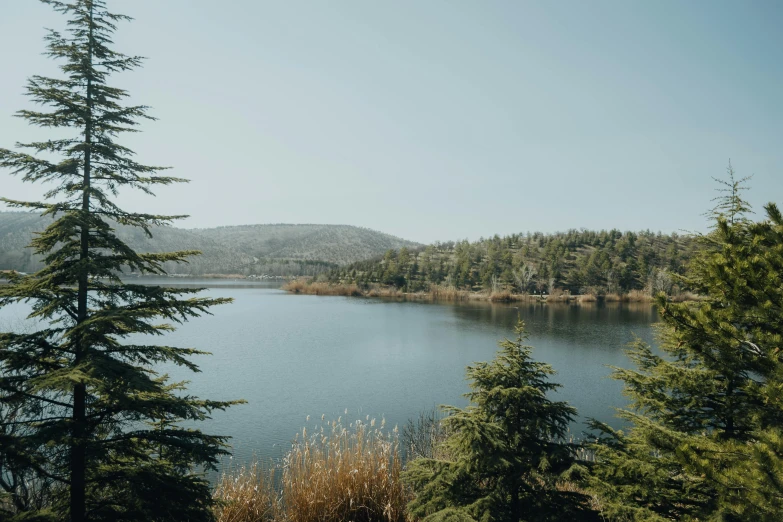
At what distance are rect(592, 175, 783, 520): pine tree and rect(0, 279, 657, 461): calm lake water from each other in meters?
2.51

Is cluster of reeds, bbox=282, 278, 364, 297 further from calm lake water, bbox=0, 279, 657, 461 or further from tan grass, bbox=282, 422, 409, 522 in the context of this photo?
tan grass, bbox=282, 422, 409, 522

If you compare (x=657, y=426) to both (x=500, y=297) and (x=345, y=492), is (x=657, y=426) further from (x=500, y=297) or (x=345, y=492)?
(x=500, y=297)

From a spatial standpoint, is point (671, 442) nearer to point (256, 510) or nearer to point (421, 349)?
point (256, 510)

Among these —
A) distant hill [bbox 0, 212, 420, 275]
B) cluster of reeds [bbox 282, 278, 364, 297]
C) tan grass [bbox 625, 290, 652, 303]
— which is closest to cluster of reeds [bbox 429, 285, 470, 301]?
cluster of reeds [bbox 282, 278, 364, 297]

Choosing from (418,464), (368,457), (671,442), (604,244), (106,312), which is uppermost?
(604,244)

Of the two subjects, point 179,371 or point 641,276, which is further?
point 641,276

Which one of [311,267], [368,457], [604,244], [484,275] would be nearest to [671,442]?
[368,457]

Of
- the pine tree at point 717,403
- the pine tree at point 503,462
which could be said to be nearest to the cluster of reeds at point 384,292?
the pine tree at point 503,462

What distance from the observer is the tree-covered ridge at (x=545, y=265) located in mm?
55500

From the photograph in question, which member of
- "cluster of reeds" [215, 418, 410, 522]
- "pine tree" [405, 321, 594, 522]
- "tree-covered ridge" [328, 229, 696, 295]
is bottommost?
"cluster of reeds" [215, 418, 410, 522]

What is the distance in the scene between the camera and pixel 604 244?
65562 millimetres

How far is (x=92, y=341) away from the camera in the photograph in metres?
3.54

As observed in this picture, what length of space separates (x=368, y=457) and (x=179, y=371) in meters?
13.0

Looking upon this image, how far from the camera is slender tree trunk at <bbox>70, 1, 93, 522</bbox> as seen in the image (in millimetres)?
3527
